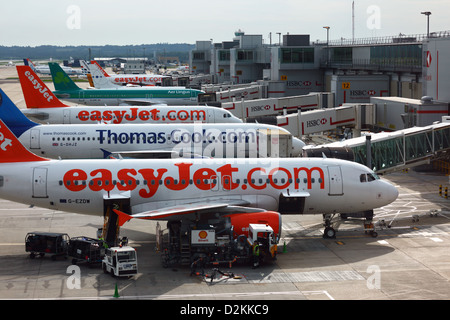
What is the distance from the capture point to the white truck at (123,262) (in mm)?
34875

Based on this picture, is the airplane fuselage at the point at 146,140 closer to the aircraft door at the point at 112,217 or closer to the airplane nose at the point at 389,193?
the airplane nose at the point at 389,193

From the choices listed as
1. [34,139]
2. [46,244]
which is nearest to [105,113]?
[34,139]

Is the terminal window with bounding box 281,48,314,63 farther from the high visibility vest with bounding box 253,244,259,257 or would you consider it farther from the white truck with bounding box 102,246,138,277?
the white truck with bounding box 102,246,138,277

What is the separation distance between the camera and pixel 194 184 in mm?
41094

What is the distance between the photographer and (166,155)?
6297 cm

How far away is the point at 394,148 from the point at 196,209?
2140cm

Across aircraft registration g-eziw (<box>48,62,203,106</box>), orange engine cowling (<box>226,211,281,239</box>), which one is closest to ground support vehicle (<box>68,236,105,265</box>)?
orange engine cowling (<box>226,211,281,239</box>)

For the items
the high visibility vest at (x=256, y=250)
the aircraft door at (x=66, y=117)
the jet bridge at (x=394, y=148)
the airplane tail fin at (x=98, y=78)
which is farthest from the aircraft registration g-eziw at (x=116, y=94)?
the high visibility vest at (x=256, y=250)

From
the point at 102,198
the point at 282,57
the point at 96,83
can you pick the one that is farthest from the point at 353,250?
the point at 96,83

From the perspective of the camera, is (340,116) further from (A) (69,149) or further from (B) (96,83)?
(B) (96,83)

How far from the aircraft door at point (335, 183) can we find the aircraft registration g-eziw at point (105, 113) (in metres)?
34.7

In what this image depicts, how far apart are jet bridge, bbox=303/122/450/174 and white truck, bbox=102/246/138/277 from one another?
69.9ft

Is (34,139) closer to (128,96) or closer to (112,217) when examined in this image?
(112,217)

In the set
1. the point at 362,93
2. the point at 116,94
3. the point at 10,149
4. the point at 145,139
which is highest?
the point at 116,94
